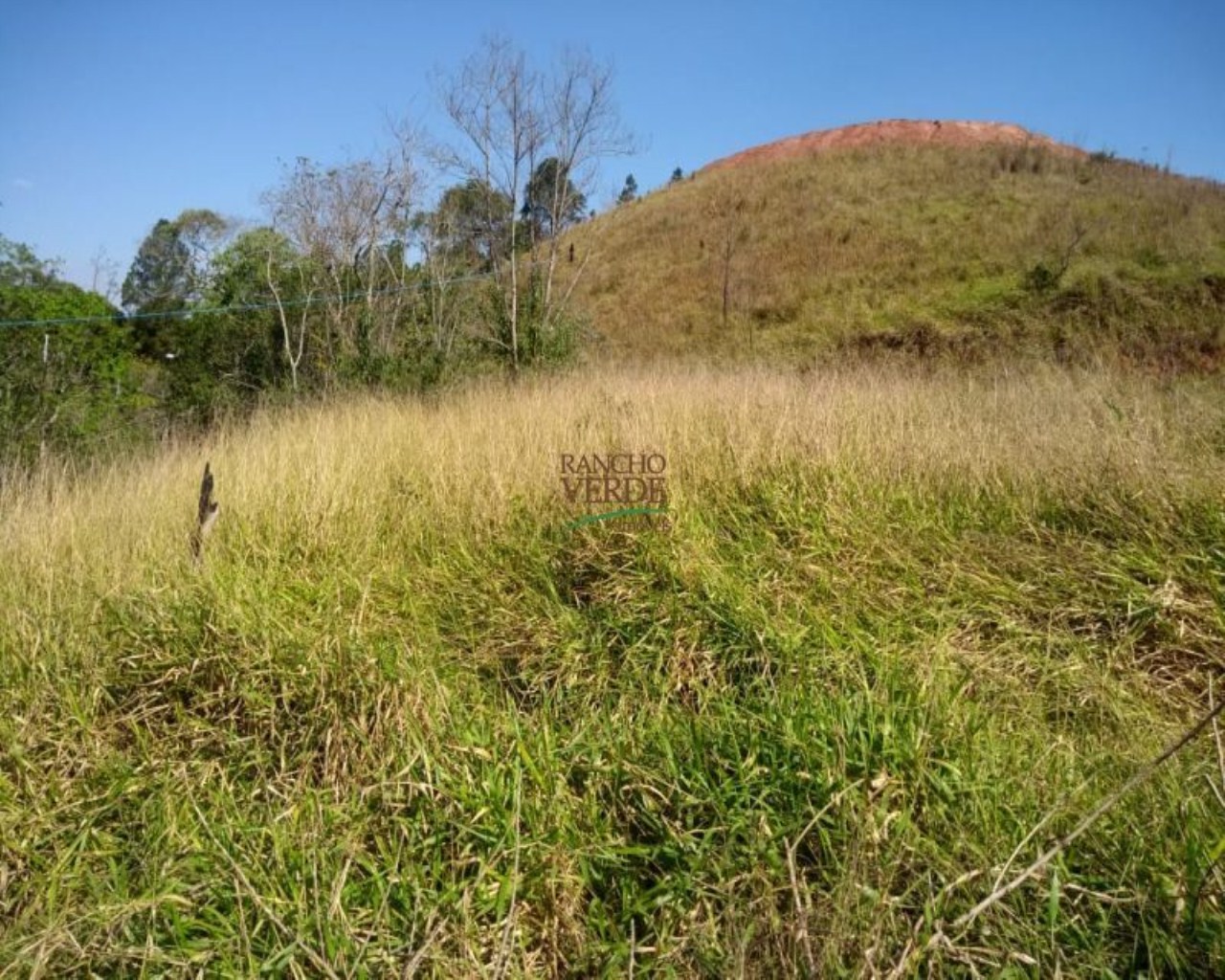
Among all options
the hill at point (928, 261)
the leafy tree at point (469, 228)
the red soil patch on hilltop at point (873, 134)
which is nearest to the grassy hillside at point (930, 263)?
the hill at point (928, 261)

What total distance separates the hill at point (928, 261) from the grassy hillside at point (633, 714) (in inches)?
310

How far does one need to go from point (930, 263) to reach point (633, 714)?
16.1m

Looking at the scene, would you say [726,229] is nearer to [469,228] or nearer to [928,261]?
[928,261]

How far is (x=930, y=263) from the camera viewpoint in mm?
14750

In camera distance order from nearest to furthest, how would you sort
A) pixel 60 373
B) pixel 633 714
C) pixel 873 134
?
pixel 633 714, pixel 60 373, pixel 873 134

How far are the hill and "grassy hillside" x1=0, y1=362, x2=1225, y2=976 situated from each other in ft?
25.8

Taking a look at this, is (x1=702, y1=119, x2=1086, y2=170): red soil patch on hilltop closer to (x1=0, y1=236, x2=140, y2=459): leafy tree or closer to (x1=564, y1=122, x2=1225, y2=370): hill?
(x1=564, y1=122, x2=1225, y2=370): hill

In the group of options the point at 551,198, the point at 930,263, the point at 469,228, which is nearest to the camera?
the point at 551,198

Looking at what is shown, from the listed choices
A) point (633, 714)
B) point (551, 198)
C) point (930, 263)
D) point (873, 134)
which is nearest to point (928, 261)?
point (930, 263)

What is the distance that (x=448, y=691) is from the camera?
2146 millimetres

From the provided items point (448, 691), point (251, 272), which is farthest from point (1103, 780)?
point (251, 272)

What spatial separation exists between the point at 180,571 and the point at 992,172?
974 inches

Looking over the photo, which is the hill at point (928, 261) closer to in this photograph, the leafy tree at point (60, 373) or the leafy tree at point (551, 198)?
the leafy tree at point (551, 198)

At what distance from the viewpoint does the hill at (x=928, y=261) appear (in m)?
10.8
